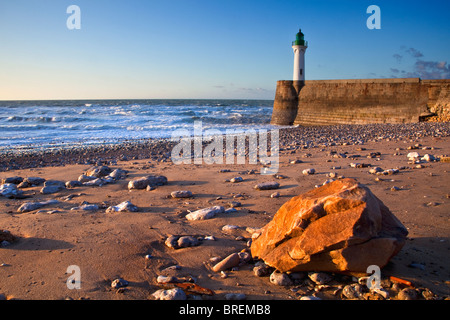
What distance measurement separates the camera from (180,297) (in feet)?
7.23

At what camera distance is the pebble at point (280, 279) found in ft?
7.83

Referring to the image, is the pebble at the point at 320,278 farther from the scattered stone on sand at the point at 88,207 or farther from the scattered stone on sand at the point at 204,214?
the scattered stone on sand at the point at 88,207

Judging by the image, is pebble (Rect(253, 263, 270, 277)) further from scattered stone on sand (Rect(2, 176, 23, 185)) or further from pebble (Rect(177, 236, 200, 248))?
scattered stone on sand (Rect(2, 176, 23, 185))

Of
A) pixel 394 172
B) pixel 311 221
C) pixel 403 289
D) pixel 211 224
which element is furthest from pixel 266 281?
pixel 394 172

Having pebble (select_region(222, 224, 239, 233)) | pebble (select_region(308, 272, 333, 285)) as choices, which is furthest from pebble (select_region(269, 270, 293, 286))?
pebble (select_region(222, 224, 239, 233))

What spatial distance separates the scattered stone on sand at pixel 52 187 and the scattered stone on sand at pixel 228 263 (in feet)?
13.4

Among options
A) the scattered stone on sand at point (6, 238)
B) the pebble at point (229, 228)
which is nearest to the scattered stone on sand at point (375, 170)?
the pebble at point (229, 228)

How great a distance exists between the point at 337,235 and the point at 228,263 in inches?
38.5

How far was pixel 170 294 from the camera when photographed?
7.27ft

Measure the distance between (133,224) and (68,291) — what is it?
1.32 metres

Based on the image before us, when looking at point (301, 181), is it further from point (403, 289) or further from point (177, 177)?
point (403, 289)

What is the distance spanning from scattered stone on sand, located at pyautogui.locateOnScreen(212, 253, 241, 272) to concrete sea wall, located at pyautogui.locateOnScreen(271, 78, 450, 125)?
812 inches

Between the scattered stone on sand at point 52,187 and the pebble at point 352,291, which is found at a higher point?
the scattered stone on sand at point 52,187

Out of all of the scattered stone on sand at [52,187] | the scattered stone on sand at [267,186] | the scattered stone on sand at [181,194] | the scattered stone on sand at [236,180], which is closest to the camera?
the scattered stone on sand at [181,194]
